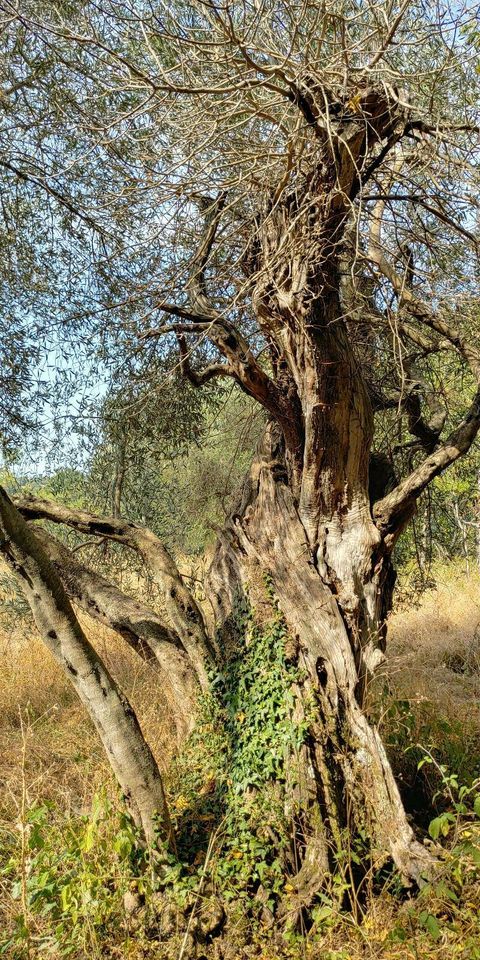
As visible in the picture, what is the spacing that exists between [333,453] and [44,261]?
387 centimetres

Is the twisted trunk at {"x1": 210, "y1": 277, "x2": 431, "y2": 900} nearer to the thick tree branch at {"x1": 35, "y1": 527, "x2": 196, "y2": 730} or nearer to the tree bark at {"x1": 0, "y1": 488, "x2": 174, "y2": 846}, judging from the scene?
the thick tree branch at {"x1": 35, "y1": 527, "x2": 196, "y2": 730}

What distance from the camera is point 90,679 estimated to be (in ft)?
12.7

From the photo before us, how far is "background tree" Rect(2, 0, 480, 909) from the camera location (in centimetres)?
382

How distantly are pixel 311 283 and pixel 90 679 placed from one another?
2.80 metres

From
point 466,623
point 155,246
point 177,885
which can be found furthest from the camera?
point 466,623

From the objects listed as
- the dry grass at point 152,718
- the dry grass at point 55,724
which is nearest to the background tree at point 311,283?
the dry grass at point 152,718

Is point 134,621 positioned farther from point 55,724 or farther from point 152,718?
point 55,724

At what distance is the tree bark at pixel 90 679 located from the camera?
3783 mm

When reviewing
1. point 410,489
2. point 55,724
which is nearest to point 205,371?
point 410,489

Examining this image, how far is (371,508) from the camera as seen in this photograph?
480 centimetres

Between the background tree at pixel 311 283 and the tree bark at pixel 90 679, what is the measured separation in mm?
846

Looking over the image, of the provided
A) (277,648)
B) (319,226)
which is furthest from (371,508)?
(319,226)

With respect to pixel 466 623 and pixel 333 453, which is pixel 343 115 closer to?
pixel 333 453

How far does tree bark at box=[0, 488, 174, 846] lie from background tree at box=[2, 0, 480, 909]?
0.85m
